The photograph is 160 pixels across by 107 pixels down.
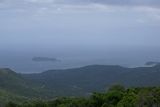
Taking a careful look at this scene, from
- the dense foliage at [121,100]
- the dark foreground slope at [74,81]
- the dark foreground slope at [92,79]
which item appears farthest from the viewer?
the dark foreground slope at [92,79]

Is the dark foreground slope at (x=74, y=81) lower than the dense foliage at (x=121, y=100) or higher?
lower

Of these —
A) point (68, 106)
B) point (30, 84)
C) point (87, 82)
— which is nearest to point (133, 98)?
point (68, 106)

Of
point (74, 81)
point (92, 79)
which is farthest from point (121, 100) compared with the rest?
point (74, 81)

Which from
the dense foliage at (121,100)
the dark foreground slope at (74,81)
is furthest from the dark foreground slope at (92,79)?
the dense foliage at (121,100)

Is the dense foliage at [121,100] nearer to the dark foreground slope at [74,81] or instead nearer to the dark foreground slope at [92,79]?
the dark foreground slope at [74,81]

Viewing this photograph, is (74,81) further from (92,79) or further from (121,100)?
(121,100)

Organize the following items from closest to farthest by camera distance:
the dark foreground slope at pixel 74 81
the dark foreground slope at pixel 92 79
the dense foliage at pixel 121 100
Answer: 1. the dense foliage at pixel 121 100
2. the dark foreground slope at pixel 74 81
3. the dark foreground slope at pixel 92 79

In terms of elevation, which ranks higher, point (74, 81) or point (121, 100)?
point (121, 100)

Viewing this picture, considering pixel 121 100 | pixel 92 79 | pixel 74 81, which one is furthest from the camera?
pixel 74 81

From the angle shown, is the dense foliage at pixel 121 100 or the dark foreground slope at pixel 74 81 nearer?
the dense foliage at pixel 121 100

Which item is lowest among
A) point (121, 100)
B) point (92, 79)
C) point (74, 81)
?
point (74, 81)

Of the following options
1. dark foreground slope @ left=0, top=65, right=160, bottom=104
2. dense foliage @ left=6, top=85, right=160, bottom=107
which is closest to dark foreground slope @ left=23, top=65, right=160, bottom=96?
dark foreground slope @ left=0, top=65, right=160, bottom=104
